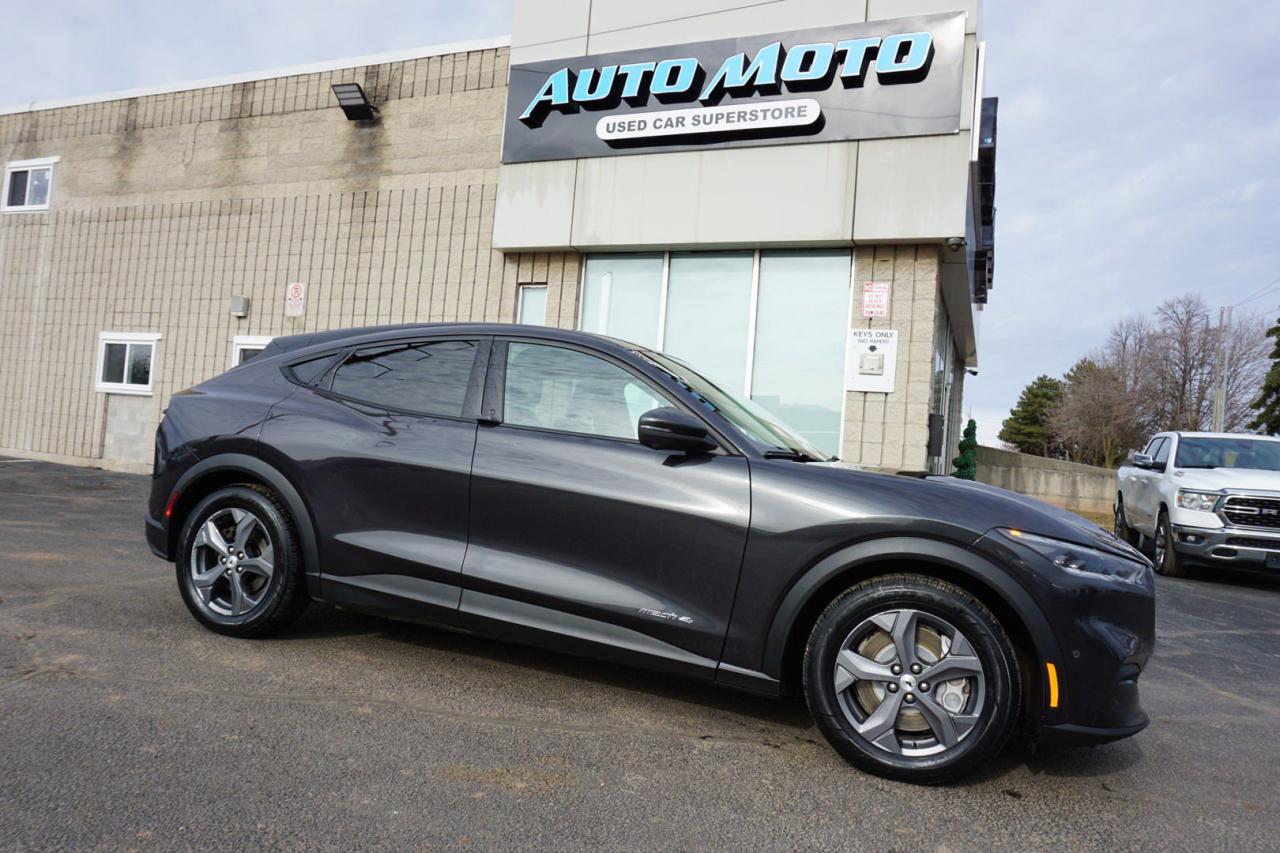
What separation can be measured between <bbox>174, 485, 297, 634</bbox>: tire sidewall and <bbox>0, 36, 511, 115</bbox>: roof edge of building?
10.1 metres

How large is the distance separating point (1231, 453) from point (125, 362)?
17.3 m

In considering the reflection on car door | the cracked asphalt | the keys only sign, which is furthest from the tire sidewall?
the keys only sign

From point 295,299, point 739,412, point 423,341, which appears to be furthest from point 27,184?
point 739,412

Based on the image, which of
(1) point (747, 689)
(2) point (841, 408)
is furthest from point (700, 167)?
(1) point (747, 689)

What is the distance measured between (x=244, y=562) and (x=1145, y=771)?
388 centimetres

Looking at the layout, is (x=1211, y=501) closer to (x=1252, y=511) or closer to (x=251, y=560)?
(x=1252, y=511)

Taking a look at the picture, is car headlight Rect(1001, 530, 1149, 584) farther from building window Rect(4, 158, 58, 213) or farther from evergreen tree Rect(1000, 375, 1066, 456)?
evergreen tree Rect(1000, 375, 1066, 456)

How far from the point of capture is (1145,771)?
289cm

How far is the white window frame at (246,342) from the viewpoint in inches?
523

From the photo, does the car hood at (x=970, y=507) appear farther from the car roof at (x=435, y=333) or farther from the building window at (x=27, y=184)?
the building window at (x=27, y=184)

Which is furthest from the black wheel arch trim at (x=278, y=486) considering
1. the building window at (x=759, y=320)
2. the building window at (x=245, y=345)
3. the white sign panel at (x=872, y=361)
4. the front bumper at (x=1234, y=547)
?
the building window at (x=245, y=345)

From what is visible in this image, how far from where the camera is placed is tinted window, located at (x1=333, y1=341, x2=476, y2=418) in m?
3.51

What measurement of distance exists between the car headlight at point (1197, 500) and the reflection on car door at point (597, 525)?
7507mm

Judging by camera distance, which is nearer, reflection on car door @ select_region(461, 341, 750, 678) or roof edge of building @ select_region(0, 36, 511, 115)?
reflection on car door @ select_region(461, 341, 750, 678)
